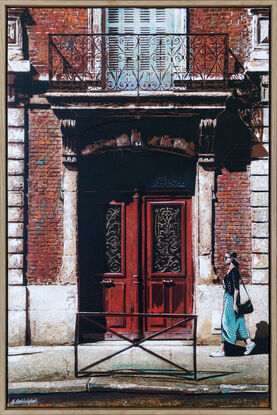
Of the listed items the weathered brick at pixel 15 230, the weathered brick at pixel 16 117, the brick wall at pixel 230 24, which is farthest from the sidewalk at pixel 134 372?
the brick wall at pixel 230 24

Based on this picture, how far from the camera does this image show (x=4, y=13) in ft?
17.2

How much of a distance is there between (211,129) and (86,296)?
9.96ft

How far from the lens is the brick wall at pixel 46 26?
5359 mm

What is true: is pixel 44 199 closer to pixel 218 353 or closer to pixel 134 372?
pixel 134 372

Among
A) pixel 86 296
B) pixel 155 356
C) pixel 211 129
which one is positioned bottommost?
pixel 155 356

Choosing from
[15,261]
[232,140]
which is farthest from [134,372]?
[232,140]

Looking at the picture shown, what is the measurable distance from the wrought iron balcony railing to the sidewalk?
358 cm

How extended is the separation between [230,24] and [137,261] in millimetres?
3504

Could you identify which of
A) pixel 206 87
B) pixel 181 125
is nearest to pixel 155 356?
pixel 181 125

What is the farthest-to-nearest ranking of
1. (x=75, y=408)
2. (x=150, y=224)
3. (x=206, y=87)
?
(x=150, y=224), (x=206, y=87), (x=75, y=408)

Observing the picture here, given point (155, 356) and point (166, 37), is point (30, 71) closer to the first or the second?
point (166, 37)

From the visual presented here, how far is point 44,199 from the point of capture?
6.11 m

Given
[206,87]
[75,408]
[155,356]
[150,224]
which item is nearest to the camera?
[75,408]
